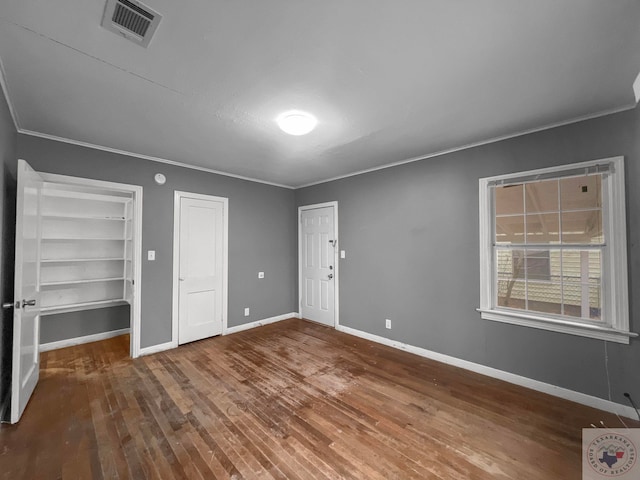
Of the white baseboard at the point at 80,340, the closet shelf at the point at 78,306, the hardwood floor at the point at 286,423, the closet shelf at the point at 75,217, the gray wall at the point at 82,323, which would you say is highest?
the closet shelf at the point at 75,217

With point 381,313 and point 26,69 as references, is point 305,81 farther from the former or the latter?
point 381,313

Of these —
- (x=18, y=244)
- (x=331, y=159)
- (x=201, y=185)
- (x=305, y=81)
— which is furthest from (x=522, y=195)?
(x=18, y=244)

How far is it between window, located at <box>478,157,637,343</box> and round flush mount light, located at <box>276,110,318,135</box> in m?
2.02

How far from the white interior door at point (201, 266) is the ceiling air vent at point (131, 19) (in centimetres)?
251

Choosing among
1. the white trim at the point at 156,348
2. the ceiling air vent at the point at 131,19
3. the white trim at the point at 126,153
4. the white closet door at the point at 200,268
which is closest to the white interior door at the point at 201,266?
the white closet door at the point at 200,268

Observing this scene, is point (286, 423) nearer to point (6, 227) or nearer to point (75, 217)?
point (6, 227)

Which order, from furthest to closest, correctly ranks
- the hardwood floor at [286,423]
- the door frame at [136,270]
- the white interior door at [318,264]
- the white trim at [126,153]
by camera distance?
the white interior door at [318,264], the door frame at [136,270], the white trim at [126,153], the hardwood floor at [286,423]

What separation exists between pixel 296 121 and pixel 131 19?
1.23 m

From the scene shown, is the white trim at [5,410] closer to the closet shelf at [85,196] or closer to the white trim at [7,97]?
the white trim at [7,97]

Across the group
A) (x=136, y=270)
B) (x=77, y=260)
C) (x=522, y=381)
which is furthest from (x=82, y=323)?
(x=522, y=381)

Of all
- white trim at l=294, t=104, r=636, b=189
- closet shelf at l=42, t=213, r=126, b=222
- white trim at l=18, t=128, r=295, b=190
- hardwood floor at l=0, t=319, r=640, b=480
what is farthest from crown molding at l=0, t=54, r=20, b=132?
white trim at l=294, t=104, r=636, b=189

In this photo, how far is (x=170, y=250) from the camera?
3615mm

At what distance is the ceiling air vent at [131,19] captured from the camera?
4.10 ft

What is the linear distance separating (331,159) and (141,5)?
2.50 metres
